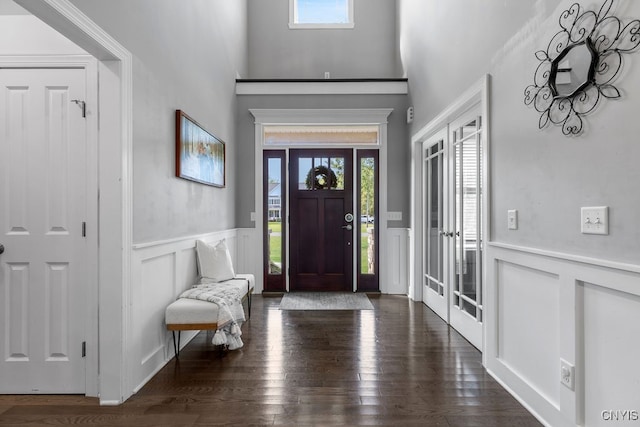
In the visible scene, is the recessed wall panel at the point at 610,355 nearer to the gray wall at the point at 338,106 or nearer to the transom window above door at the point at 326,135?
the gray wall at the point at 338,106

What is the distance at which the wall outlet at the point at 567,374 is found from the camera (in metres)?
1.76

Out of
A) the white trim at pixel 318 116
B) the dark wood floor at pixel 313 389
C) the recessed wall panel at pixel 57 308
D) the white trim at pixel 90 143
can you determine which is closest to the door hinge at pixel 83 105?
the white trim at pixel 90 143

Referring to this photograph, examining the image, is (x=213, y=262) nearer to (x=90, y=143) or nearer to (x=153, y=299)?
(x=153, y=299)

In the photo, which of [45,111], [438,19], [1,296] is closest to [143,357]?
[1,296]

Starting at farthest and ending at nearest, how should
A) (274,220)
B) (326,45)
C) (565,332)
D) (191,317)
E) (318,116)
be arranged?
1. (326,45)
2. (274,220)
3. (318,116)
4. (191,317)
5. (565,332)

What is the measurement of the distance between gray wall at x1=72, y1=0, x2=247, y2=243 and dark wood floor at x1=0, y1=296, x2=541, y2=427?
40.3 inches

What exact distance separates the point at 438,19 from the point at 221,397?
390 centimetres

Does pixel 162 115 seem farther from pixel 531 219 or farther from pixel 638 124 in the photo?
pixel 638 124

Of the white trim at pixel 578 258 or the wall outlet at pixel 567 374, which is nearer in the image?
the white trim at pixel 578 258

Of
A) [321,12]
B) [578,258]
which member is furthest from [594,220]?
[321,12]

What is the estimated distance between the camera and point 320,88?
5141mm

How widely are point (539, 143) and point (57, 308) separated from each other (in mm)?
3063

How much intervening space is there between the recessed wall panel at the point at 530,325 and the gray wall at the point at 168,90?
96.1 inches

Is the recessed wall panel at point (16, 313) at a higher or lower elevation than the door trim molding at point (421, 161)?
lower
